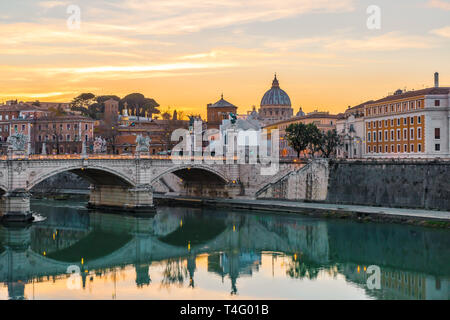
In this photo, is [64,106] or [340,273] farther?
[64,106]

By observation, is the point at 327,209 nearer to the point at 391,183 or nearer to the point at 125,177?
the point at 391,183

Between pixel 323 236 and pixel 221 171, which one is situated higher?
pixel 221 171

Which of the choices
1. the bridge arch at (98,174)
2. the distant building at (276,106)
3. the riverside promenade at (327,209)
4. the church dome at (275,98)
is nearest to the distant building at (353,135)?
the riverside promenade at (327,209)

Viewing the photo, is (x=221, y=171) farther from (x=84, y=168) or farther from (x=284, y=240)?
(x=284, y=240)

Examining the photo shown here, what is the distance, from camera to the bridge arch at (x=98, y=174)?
147ft

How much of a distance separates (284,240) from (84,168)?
16.1m

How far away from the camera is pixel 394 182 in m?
46.9

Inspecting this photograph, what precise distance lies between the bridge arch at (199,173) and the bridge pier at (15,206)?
1300 centimetres

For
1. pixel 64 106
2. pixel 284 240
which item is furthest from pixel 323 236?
pixel 64 106

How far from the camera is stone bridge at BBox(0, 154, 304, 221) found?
4184 centimetres

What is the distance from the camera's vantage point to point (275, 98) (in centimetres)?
14425

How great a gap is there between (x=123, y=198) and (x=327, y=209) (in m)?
15.9
